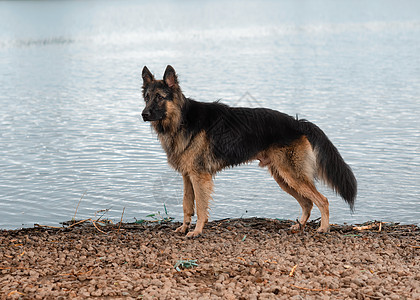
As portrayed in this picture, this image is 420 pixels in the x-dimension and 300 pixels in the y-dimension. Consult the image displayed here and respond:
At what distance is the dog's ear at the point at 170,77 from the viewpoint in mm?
6394

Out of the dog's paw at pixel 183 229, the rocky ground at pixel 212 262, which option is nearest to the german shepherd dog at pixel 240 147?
the dog's paw at pixel 183 229

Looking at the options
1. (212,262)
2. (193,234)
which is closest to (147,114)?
(193,234)

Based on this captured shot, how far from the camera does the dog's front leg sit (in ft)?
22.0

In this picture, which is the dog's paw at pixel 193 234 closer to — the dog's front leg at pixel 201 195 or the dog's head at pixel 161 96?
the dog's front leg at pixel 201 195

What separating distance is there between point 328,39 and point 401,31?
6.16 meters

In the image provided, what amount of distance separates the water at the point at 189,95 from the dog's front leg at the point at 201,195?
4.31ft

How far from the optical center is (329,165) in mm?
6859

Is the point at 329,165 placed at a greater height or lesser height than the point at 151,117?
lesser

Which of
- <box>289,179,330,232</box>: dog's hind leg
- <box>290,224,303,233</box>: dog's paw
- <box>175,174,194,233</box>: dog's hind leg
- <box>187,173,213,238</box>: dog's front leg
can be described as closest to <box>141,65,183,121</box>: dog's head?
<box>187,173,213,238</box>: dog's front leg

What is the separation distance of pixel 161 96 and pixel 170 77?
230 mm

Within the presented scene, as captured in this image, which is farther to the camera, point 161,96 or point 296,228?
point 296,228

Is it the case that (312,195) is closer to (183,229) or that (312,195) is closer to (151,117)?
(183,229)

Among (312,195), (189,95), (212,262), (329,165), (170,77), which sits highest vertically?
(170,77)

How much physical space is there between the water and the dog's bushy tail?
1.08 meters
